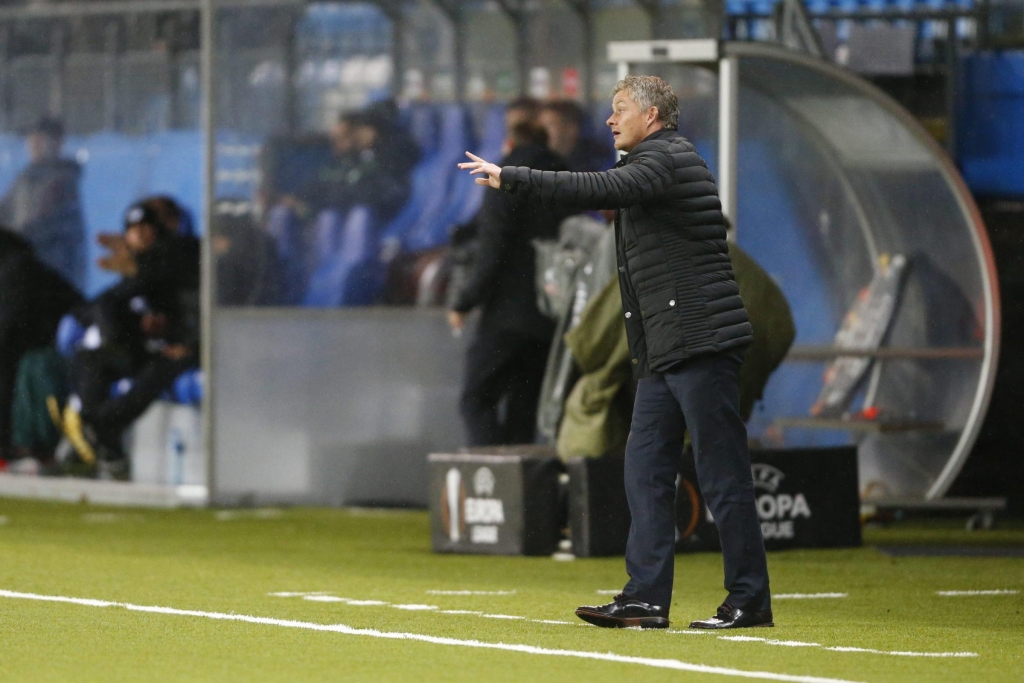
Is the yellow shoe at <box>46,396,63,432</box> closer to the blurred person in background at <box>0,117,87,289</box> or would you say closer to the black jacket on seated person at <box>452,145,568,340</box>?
the blurred person in background at <box>0,117,87,289</box>

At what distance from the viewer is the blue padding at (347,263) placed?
41.4 ft

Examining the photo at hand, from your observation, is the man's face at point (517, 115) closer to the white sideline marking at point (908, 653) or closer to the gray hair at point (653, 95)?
the gray hair at point (653, 95)

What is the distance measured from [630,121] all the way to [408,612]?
5.83ft

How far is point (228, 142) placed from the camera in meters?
12.8

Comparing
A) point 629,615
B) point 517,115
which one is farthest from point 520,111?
point 629,615

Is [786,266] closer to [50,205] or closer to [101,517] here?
A: [101,517]

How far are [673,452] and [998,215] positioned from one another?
236 inches

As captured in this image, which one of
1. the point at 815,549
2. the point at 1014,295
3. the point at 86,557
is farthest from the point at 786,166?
the point at 86,557

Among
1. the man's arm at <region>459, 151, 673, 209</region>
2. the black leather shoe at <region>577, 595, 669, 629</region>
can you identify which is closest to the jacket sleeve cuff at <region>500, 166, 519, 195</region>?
the man's arm at <region>459, 151, 673, 209</region>

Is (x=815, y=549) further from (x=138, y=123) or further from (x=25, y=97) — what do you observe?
(x=25, y=97)

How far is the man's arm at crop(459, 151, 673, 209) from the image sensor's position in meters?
6.19

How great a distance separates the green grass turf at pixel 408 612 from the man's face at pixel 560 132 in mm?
2343

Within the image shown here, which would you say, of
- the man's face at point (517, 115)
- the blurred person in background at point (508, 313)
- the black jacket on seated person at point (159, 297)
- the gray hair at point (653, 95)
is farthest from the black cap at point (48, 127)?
the gray hair at point (653, 95)

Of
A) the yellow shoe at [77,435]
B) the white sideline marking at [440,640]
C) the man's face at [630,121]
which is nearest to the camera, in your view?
the white sideline marking at [440,640]
